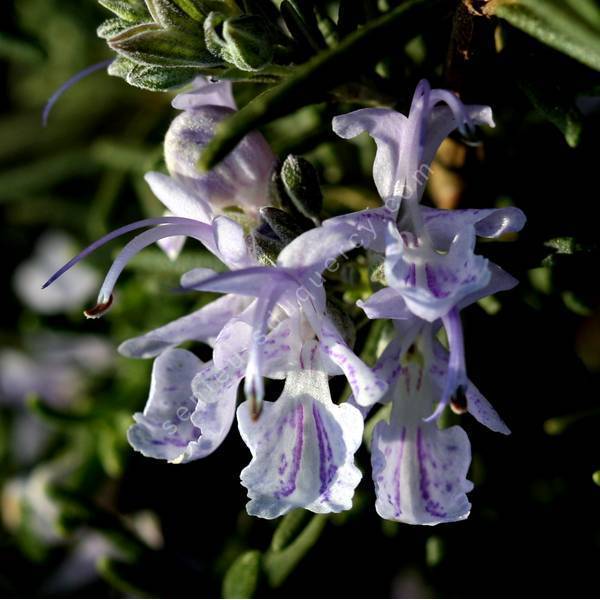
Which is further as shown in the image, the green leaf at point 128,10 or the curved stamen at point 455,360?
the green leaf at point 128,10

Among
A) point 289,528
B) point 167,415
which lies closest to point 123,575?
point 289,528

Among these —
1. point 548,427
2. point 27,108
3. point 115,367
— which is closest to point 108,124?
point 27,108

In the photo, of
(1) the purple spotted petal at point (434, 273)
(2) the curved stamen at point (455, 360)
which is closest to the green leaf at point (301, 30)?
(1) the purple spotted petal at point (434, 273)

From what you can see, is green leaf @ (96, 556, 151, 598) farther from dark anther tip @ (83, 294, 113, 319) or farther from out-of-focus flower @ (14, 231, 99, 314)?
out-of-focus flower @ (14, 231, 99, 314)

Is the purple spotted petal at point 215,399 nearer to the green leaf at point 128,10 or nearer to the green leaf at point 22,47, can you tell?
the green leaf at point 128,10

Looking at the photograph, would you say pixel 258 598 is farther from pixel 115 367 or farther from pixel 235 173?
pixel 115 367

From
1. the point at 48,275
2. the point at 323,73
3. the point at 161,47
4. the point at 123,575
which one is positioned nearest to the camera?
the point at 323,73

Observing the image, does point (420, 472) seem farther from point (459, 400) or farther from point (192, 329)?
point (192, 329)
